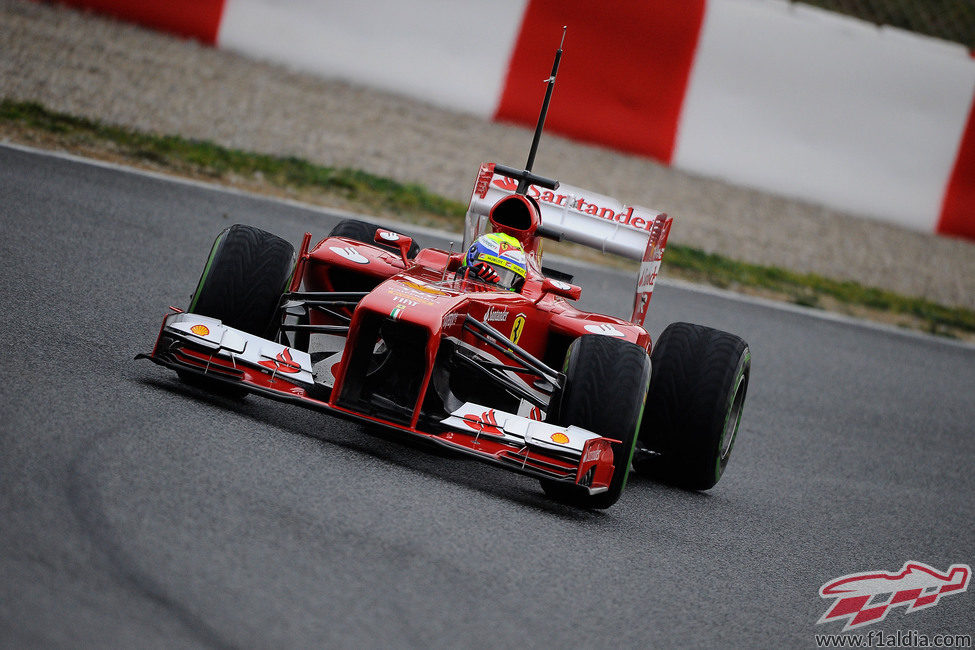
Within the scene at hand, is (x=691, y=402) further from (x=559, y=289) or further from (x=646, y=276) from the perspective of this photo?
(x=646, y=276)

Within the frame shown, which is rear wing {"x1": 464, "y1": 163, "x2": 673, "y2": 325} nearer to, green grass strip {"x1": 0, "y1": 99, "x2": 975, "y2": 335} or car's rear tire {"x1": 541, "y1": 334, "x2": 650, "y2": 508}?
car's rear tire {"x1": 541, "y1": 334, "x2": 650, "y2": 508}

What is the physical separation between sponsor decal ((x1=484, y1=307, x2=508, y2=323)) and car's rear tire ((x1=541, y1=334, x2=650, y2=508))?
2.03ft

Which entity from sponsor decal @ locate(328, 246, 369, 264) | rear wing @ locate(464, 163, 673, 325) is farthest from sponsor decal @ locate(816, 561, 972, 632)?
sponsor decal @ locate(328, 246, 369, 264)

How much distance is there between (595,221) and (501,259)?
128 centimetres

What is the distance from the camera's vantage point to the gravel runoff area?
47.2ft

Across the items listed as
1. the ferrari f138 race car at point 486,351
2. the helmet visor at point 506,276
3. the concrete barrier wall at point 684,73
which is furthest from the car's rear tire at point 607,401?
the concrete barrier wall at point 684,73

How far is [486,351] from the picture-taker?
6922 millimetres

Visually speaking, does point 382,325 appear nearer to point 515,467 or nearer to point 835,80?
point 515,467

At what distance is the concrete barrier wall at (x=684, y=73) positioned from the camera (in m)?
16.6

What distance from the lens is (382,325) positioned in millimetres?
6215

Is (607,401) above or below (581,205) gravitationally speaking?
below

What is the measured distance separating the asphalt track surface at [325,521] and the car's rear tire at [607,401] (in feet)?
0.44

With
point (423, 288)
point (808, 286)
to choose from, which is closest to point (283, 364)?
point (423, 288)

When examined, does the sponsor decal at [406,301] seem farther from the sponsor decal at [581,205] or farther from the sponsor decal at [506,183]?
the sponsor decal at [506,183]
